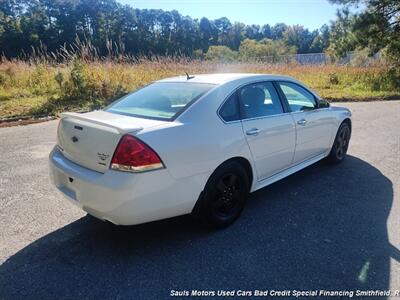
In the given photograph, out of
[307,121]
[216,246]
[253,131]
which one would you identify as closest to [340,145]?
[307,121]

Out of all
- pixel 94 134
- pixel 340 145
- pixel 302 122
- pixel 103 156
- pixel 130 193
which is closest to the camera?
pixel 130 193

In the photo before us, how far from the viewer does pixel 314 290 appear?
Result: 2.38 meters

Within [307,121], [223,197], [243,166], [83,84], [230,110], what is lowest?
[223,197]

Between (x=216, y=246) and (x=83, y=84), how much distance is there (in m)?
9.71

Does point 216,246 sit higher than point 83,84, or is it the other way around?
point 83,84

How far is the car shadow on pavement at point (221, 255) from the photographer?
2.44 m

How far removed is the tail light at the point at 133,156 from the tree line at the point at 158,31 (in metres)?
10.8

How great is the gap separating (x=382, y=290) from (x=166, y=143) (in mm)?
2003

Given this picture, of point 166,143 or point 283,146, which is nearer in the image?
point 166,143

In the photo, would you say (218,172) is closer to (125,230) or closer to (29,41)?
(125,230)

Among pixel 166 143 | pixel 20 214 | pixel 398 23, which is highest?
pixel 398 23

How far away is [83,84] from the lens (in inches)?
436

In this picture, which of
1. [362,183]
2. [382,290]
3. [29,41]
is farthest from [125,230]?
[29,41]

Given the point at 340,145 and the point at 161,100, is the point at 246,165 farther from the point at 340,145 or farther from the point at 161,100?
the point at 340,145
